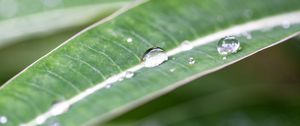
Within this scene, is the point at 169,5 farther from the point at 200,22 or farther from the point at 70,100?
the point at 70,100

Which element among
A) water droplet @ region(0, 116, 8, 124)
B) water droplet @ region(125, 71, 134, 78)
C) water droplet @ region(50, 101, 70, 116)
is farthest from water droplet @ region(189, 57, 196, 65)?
water droplet @ region(0, 116, 8, 124)

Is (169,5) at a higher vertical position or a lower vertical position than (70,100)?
higher

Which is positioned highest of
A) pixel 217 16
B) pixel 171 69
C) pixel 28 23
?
pixel 28 23

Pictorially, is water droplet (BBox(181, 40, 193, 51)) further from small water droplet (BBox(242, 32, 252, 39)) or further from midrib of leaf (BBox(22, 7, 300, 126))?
small water droplet (BBox(242, 32, 252, 39))

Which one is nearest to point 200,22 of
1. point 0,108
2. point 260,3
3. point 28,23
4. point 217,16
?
point 217,16

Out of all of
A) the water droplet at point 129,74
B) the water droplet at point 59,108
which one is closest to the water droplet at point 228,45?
the water droplet at point 129,74

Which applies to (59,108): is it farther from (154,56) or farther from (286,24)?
(286,24)

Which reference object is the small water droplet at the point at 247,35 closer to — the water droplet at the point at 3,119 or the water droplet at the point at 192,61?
the water droplet at the point at 192,61

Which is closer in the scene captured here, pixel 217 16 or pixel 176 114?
pixel 217 16
